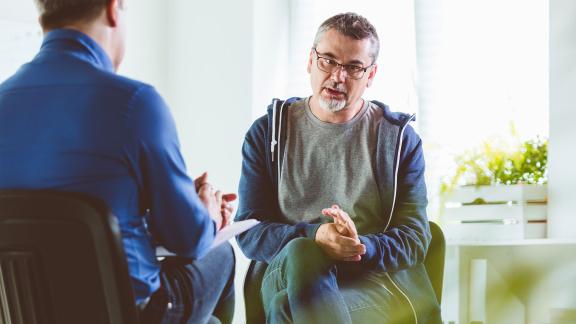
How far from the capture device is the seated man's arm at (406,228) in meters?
1.68

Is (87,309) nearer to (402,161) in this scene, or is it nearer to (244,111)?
(402,161)

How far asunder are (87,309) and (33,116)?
31 centimetres

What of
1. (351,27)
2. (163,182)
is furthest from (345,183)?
(163,182)

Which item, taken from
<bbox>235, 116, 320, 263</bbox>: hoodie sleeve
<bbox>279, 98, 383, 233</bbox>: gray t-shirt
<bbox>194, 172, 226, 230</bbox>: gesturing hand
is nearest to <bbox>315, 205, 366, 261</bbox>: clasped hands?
<bbox>235, 116, 320, 263</bbox>: hoodie sleeve

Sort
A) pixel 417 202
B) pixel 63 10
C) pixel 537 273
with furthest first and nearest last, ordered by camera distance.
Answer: pixel 417 202 < pixel 63 10 < pixel 537 273

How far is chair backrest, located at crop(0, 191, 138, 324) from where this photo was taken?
91cm

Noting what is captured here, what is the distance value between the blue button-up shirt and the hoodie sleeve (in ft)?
2.10

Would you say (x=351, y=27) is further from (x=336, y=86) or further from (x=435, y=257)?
(x=435, y=257)

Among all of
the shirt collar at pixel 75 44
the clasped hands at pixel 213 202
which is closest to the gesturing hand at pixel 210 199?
the clasped hands at pixel 213 202

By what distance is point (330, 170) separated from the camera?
1.90 meters

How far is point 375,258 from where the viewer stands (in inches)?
65.7

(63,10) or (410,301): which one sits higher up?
(63,10)

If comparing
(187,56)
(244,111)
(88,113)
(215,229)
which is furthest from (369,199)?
(187,56)

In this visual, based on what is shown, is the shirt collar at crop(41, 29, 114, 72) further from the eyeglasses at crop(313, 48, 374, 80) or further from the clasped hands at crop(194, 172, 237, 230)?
the eyeglasses at crop(313, 48, 374, 80)
